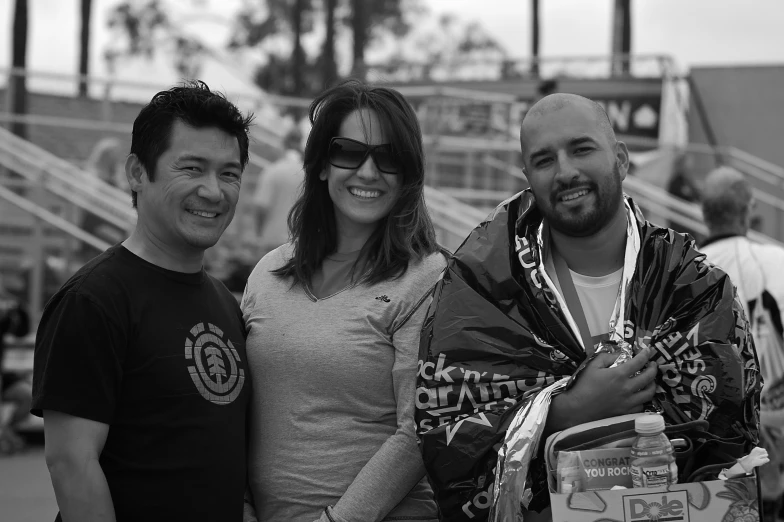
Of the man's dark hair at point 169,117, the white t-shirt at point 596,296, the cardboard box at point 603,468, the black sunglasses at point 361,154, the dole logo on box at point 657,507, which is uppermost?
the man's dark hair at point 169,117

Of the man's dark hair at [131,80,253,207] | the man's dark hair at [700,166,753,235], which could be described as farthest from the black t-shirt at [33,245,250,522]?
the man's dark hair at [700,166,753,235]

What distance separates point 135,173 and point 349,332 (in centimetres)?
75

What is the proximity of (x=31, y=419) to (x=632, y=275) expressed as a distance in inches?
267

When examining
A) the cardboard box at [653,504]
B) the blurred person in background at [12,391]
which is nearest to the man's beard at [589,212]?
the cardboard box at [653,504]

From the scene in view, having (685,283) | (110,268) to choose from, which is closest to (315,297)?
(110,268)

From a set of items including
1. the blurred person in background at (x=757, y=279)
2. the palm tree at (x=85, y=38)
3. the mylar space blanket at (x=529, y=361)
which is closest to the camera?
the mylar space blanket at (x=529, y=361)

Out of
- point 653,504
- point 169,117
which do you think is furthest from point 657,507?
point 169,117

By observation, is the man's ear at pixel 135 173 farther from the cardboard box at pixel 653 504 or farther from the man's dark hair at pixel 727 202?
the man's dark hair at pixel 727 202

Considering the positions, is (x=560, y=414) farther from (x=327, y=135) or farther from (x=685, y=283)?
(x=327, y=135)

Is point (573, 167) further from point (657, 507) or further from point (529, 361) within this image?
point (657, 507)

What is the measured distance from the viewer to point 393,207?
10.1 ft

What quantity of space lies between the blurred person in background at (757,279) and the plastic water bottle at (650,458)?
295 cm

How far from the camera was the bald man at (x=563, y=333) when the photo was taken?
2.59 metres

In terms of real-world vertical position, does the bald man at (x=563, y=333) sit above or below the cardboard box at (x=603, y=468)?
above
